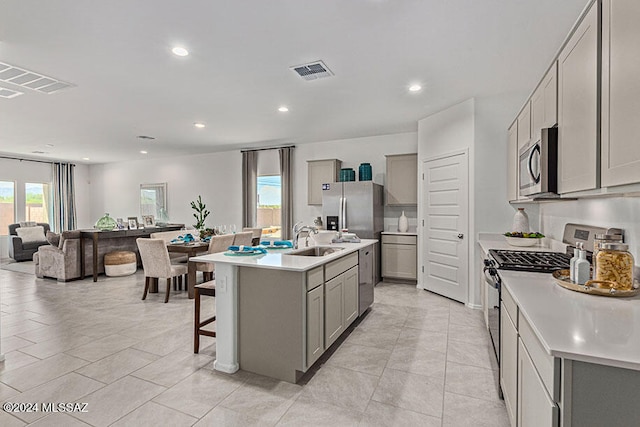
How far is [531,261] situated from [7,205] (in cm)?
1191

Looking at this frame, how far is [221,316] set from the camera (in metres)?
2.56

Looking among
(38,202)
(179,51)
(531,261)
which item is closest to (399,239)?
(531,261)

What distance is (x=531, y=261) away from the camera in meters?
2.28

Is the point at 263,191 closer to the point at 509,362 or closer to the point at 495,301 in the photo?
the point at 495,301

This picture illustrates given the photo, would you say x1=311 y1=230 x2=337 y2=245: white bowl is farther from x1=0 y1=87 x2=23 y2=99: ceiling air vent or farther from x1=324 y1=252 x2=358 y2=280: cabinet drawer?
x1=0 y1=87 x2=23 y2=99: ceiling air vent

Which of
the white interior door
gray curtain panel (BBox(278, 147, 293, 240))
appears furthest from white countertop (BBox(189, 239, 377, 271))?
gray curtain panel (BBox(278, 147, 293, 240))

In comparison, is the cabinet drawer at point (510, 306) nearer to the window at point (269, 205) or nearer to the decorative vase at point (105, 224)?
the window at point (269, 205)

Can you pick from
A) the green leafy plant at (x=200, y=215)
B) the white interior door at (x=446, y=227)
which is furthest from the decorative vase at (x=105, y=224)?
the white interior door at (x=446, y=227)

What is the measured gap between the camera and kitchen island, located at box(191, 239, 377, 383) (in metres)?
2.33

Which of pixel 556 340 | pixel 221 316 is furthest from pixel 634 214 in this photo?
pixel 221 316

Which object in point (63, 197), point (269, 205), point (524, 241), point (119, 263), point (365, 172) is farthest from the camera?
point (63, 197)

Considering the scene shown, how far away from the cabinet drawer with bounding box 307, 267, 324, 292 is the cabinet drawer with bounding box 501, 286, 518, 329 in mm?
1292

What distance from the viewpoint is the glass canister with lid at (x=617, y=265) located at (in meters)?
1.47

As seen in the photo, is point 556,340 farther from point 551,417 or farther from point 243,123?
point 243,123
